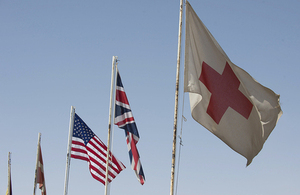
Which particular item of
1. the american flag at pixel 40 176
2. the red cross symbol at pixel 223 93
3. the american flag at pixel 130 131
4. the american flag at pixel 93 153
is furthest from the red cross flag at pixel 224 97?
the american flag at pixel 40 176

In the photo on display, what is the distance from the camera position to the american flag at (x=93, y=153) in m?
23.9

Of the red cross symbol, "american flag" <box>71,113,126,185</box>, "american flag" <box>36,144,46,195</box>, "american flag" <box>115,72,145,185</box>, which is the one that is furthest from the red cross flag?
"american flag" <box>36,144,46,195</box>

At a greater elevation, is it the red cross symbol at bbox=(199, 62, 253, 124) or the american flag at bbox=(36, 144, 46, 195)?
the red cross symbol at bbox=(199, 62, 253, 124)

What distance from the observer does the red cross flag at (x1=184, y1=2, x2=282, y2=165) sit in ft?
45.4

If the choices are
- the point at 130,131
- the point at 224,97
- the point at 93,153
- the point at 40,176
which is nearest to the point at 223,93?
the point at 224,97

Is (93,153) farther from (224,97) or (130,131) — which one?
(224,97)

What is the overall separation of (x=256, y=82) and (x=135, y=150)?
28.6 feet

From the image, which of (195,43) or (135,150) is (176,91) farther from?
(135,150)

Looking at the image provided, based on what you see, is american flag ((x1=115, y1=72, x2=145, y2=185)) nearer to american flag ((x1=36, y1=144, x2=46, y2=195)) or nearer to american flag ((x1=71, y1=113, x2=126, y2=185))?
american flag ((x1=71, y1=113, x2=126, y2=185))

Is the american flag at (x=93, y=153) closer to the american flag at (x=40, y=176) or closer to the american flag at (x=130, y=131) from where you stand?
the american flag at (x=130, y=131)

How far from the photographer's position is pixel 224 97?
575 inches

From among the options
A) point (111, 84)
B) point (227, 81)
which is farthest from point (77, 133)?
point (227, 81)

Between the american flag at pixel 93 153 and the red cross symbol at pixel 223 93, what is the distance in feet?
33.2

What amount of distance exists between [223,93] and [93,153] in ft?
37.5
